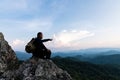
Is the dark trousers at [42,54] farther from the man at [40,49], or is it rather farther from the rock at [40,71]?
the rock at [40,71]

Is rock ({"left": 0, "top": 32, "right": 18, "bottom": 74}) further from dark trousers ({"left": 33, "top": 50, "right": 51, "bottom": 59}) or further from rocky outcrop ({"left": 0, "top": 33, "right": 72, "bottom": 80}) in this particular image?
dark trousers ({"left": 33, "top": 50, "right": 51, "bottom": 59})

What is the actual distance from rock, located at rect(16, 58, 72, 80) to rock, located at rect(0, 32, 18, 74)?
12.4 feet

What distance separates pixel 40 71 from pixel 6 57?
668 centimetres

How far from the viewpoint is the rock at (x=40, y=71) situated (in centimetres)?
1713

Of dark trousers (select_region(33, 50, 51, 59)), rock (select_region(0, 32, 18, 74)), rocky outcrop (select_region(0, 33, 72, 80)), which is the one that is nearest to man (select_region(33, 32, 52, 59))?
dark trousers (select_region(33, 50, 51, 59))

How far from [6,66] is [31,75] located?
18.6 ft

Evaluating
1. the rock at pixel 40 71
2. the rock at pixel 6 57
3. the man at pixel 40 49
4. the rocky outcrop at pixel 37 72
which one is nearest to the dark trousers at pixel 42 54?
the man at pixel 40 49

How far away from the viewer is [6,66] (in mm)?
21938

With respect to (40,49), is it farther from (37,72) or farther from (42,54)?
(37,72)

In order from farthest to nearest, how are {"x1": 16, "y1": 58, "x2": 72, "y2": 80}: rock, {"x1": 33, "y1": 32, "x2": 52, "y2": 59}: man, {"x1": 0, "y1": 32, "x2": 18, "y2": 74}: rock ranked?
1. {"x1": 0, "y1": 32, "x2": 18, "y2": 74}: rock
2. {"x1": 33, "y1": 32, "x2": 52, "y2": 59}: man
3. {"x1": 16, "y1": 58, "x2": 72, "y2": 80}: rock

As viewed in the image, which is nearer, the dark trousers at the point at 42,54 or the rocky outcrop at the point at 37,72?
the rocky outcrop at the point at 37,72

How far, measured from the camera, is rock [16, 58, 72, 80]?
1713cm

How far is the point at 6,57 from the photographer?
2283cm

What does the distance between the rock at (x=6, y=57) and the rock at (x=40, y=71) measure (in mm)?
3781
